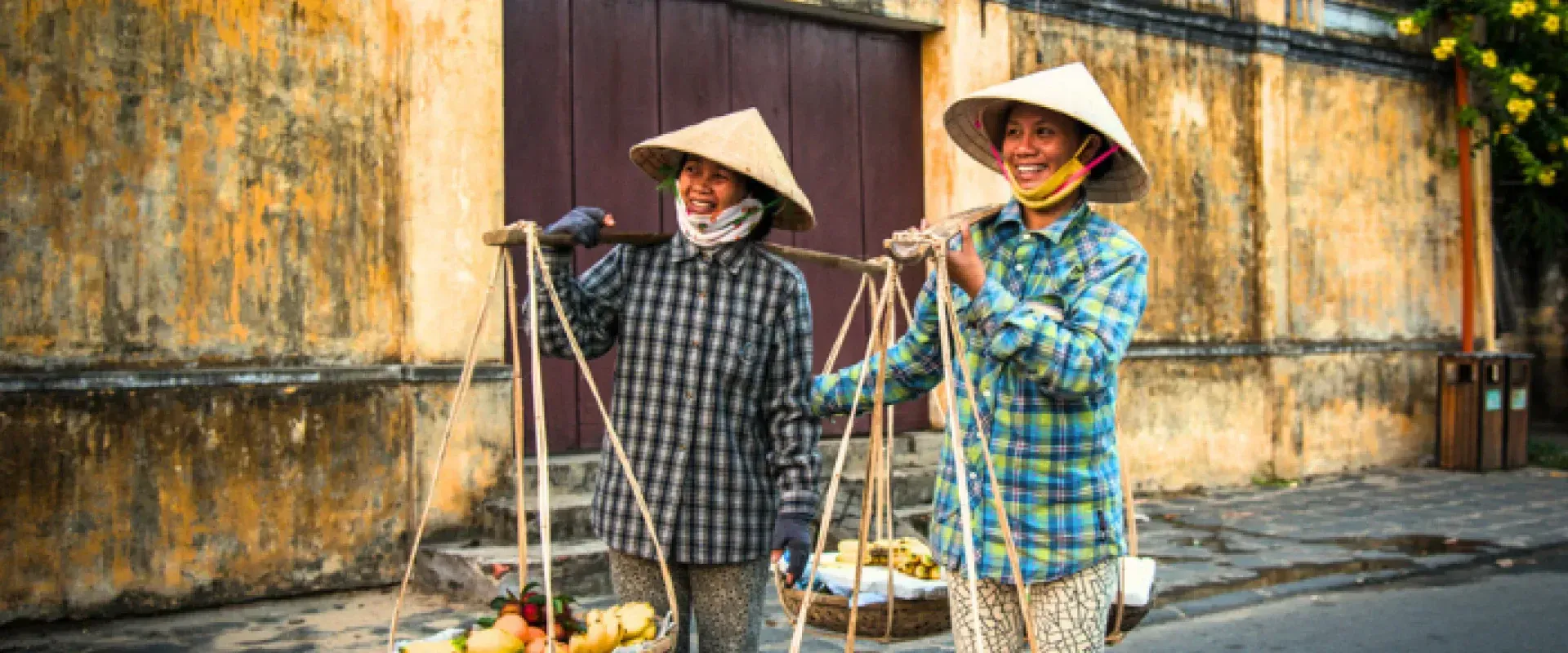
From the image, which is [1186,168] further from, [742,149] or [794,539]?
[794,539]

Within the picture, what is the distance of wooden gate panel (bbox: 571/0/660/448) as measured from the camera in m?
6.83

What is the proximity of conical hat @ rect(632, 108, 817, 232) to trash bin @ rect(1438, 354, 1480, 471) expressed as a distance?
8.93 metres

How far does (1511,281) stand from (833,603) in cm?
1132

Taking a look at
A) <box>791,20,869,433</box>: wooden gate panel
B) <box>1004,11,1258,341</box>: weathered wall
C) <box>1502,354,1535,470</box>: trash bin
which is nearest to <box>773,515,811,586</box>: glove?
<box>791,20,869,433</box>: wooden gate panel

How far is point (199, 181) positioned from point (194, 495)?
50.8 inches

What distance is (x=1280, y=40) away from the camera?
9.88 metres

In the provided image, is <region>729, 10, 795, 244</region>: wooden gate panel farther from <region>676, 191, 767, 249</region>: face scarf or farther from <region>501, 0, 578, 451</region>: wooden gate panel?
<region>676, 191, 767, 249</region>: face scarf

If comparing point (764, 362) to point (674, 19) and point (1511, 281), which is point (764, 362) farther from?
point (1511, 281)

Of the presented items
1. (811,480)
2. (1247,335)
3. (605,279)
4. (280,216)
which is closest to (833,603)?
(811,480)

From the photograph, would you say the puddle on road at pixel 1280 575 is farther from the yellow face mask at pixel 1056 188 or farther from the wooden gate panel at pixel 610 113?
the yellow face mask at pixel 1056 188

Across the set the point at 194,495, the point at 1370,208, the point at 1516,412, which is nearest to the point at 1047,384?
the point at 194,495

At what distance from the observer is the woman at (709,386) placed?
9.55 ft

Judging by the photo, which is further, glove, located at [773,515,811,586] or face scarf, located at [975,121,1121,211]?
glove, located at [773,515,811,586]

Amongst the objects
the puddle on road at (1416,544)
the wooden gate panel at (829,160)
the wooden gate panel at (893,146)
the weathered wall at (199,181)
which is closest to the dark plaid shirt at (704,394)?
the weathered wall at (199,181)
